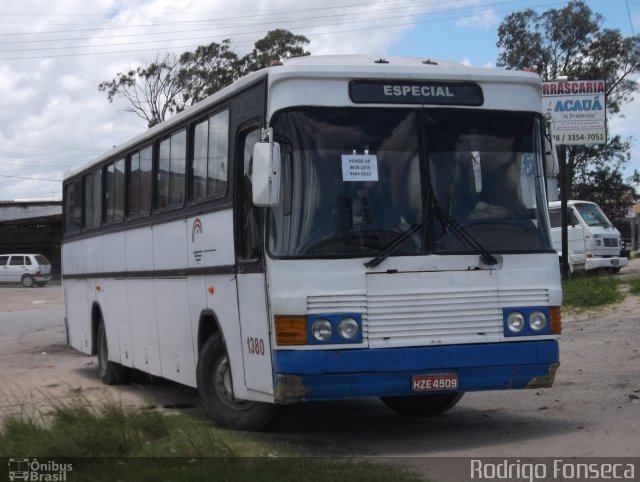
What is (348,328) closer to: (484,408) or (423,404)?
(423,404)

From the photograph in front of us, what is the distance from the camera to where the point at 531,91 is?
912cm

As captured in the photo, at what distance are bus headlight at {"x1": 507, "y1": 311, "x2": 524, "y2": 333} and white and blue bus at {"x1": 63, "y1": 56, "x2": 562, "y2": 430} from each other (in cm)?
2

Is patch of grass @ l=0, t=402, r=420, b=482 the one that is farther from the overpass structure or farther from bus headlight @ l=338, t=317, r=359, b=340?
the overpass structure

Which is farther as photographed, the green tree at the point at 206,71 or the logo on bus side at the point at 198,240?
the green tree at the point at 206,71

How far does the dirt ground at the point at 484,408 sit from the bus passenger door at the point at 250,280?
2.91 feet

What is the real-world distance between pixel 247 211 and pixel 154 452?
2.38 meters

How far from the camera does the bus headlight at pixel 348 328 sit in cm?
819

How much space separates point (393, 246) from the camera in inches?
329

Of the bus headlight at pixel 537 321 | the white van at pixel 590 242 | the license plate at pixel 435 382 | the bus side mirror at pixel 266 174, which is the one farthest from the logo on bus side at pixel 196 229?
the white van at pixel 590 242

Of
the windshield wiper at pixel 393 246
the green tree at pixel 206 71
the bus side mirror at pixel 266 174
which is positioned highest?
the green tree at pixel 206 71

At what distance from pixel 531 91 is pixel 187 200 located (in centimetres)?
378

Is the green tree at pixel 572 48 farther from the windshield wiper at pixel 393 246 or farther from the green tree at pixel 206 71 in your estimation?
the windshield wiper at pixel 393 246

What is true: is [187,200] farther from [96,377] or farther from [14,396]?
[96,377]

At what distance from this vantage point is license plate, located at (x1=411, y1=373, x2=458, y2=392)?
8.37 meters
